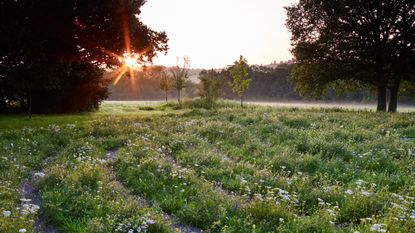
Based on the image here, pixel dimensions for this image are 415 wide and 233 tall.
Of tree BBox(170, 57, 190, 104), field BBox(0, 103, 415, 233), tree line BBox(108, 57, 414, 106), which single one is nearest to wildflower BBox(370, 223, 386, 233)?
field BBox(0, 103, 415, 233)

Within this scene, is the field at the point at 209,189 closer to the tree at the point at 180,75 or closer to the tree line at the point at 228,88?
the tree line at the point at 228,88

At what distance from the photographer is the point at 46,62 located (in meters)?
27.8

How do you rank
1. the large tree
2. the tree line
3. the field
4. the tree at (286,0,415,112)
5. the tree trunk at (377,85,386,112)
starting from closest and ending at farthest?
the field
the large tree
the tree at (286,0,415,112)
the tree trunk at (377,85,386,112)
the tree line

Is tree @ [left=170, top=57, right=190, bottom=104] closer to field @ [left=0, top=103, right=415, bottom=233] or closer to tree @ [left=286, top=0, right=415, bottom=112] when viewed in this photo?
tree @ [left=286, top=0, right=415, bottom=112]

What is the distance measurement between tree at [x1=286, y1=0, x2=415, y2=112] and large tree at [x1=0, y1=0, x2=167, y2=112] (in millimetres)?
18275

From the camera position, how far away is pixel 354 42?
135 feet

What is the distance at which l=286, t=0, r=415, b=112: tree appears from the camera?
3878 centimetres

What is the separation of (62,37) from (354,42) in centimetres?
3015

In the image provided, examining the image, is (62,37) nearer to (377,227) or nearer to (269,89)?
(377,227)

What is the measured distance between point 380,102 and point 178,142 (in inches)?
1382

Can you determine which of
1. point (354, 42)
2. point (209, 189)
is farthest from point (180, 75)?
point (209, 189)

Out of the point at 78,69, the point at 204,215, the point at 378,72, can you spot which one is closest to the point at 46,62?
the point at 78,69

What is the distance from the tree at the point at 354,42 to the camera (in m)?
38.8

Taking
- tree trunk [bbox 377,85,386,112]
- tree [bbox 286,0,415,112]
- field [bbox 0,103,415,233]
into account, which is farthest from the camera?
tree trunk [bbox 377,85,386,112]
